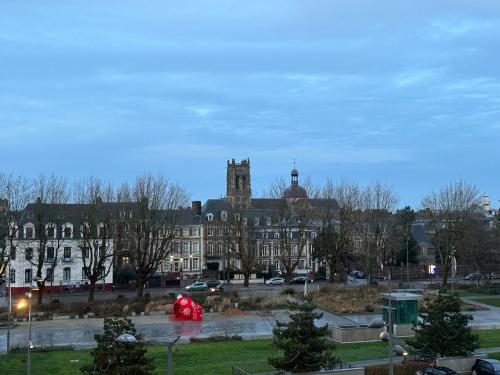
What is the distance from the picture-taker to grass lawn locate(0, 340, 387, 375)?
29531 millimetres

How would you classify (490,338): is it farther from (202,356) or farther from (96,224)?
(96,224)

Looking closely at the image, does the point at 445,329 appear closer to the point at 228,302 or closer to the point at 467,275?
the point at 228,302

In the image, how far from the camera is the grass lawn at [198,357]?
96.9 ft

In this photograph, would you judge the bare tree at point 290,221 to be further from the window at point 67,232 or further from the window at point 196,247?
the window at point 196,247

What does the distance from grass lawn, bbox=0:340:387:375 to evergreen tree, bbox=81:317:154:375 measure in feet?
16.5

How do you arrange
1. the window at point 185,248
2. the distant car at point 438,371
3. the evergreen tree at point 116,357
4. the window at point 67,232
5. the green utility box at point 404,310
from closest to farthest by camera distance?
the evergreen tree at point 116,357
the distant car at point 438,371
the green utility box at point 404,310
the window at point 67,232
the window at point 185,248

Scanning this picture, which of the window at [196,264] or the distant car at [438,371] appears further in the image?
the window at [196,264]

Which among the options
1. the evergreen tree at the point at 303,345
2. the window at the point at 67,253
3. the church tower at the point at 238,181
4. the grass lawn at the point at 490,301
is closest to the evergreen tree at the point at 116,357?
the evergreen tree at the point at 303,345

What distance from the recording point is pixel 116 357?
77.0 feet

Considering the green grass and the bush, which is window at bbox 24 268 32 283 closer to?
the green grass

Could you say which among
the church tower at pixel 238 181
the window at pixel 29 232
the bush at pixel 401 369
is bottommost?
the bush at pixel 401 369

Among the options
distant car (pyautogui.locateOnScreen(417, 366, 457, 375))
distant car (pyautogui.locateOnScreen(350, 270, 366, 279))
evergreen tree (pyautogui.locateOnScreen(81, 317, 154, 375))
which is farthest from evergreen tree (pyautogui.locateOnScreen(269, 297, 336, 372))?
distant car (pyautogui.locateOnScreen(350, 270, 366, 279))

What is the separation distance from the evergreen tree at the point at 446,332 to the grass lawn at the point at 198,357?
3.06m

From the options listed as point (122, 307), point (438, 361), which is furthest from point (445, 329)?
point (122, 307)
